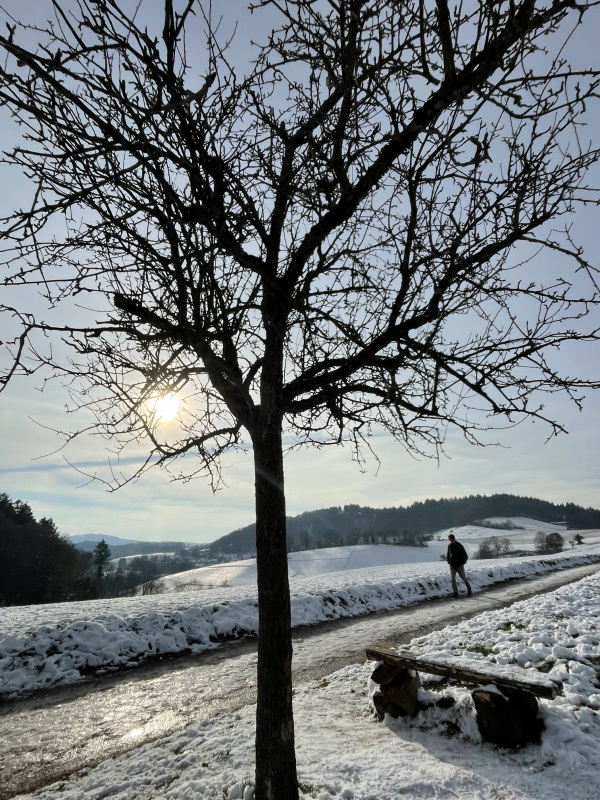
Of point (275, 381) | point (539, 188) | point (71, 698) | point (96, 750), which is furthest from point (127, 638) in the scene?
point (539, 188)

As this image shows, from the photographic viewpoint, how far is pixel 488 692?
4.49 m

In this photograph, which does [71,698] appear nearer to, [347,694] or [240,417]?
[347,694]

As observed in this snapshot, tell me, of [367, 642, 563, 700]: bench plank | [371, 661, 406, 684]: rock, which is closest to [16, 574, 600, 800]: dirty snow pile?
[367, 642, 563, 700]: bench plank

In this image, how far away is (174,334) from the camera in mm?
3273

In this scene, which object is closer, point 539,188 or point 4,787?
point 539,188

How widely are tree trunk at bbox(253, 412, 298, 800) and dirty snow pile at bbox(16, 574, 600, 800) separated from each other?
66cm

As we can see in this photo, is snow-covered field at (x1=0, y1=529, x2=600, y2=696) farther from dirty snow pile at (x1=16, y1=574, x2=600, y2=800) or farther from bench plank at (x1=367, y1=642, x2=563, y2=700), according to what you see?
bench plank at (x1=367, y1=642, x2=563, y2=700)

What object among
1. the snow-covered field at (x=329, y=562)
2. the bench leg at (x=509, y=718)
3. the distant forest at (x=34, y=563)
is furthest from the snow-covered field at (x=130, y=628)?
the distant forest at (x=34, y=563)

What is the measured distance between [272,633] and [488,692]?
2717mm

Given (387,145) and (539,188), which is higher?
(387,145)

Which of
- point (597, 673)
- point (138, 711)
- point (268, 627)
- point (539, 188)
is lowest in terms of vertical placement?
point (138, 711)

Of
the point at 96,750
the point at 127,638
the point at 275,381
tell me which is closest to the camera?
the point at 275,381

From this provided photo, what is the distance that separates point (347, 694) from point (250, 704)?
55.4 inches

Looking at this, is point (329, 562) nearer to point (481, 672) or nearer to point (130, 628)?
point (130, 628)
